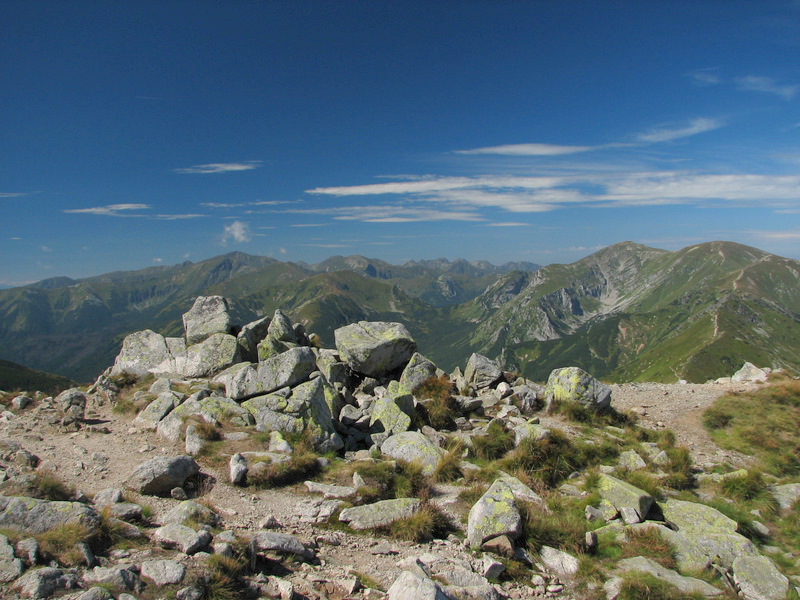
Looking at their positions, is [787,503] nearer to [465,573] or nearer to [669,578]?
[669,578]

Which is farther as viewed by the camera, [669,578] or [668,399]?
[668,399]

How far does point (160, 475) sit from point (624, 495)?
15.0 metres

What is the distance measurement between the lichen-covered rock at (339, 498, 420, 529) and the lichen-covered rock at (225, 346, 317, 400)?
31.4 ft

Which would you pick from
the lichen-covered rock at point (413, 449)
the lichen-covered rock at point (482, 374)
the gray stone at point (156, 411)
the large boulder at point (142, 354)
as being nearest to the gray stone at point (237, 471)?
the lichen-covered rock at point (413, 449)

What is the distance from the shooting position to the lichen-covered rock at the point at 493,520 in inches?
421

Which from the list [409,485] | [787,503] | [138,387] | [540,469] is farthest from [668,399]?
[138,387]

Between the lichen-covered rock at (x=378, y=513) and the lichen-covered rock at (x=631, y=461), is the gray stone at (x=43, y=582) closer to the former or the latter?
the lichen-covered rock at (x=378, y=513)

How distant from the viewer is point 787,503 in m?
14.1

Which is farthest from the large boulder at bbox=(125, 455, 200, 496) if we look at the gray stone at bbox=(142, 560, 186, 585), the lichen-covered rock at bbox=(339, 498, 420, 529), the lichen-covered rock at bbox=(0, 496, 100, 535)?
the lichen-covered rock at bbox=(339, 498, 420, 529)

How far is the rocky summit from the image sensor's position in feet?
27.4

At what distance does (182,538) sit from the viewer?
8.68 metres

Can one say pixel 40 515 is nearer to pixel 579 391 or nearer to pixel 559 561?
pixel 559 561

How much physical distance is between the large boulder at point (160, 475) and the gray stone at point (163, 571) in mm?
5199

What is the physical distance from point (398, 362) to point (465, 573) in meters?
17.1
